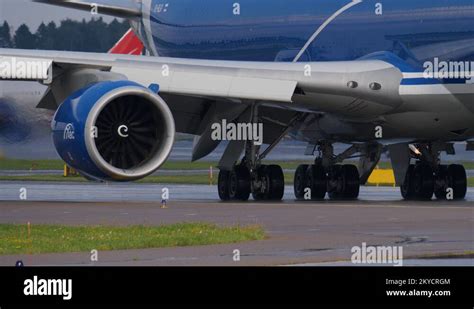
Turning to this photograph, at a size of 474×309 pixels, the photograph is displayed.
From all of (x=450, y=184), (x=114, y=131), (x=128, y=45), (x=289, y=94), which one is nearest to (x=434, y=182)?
(x=450, y=184)

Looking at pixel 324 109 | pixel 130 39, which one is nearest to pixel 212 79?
pixel 324 109

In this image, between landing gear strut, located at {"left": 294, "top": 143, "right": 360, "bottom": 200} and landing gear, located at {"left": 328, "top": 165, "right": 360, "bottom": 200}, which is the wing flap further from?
landing gear, located at {"left": 328, "top": 165, "right": 360, "bottom": 200}

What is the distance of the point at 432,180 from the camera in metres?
26.1

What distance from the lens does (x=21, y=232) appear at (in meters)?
17.3

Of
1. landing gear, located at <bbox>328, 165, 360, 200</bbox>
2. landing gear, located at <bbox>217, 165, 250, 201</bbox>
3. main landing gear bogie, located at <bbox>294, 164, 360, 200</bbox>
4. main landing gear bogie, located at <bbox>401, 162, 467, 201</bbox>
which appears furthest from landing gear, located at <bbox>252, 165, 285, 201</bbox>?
main landing gear bogie, located at <bbox>401, 162, 467, 201</bbox>

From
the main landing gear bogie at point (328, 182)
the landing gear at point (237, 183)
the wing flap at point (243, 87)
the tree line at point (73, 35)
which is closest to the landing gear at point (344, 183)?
the main landing gear bogie at point (328, 182)

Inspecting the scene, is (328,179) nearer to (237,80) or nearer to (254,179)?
(254,179)

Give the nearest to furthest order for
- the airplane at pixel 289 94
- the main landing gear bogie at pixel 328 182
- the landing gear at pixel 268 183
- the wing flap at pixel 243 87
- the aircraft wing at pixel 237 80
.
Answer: the airplane at pixel 289 94
the aircraft wing at pixel 237 80
the wing flap at pixel 243 87
the landing gear at pixel 268 183
the main landing gear bogie at pixel 328 182

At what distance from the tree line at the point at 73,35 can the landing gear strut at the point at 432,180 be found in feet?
33.5

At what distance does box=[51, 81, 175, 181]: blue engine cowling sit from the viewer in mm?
20312

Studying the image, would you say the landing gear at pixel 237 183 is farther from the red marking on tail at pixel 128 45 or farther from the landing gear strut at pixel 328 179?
the red marking on tail at pixel 128 45

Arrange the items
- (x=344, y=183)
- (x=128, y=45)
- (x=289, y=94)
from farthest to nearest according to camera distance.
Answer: (x=128, y=45), (x=344, y=183), (x=289, y=94)

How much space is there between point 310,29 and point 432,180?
3.55 m

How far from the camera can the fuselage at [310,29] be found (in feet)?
75.8
